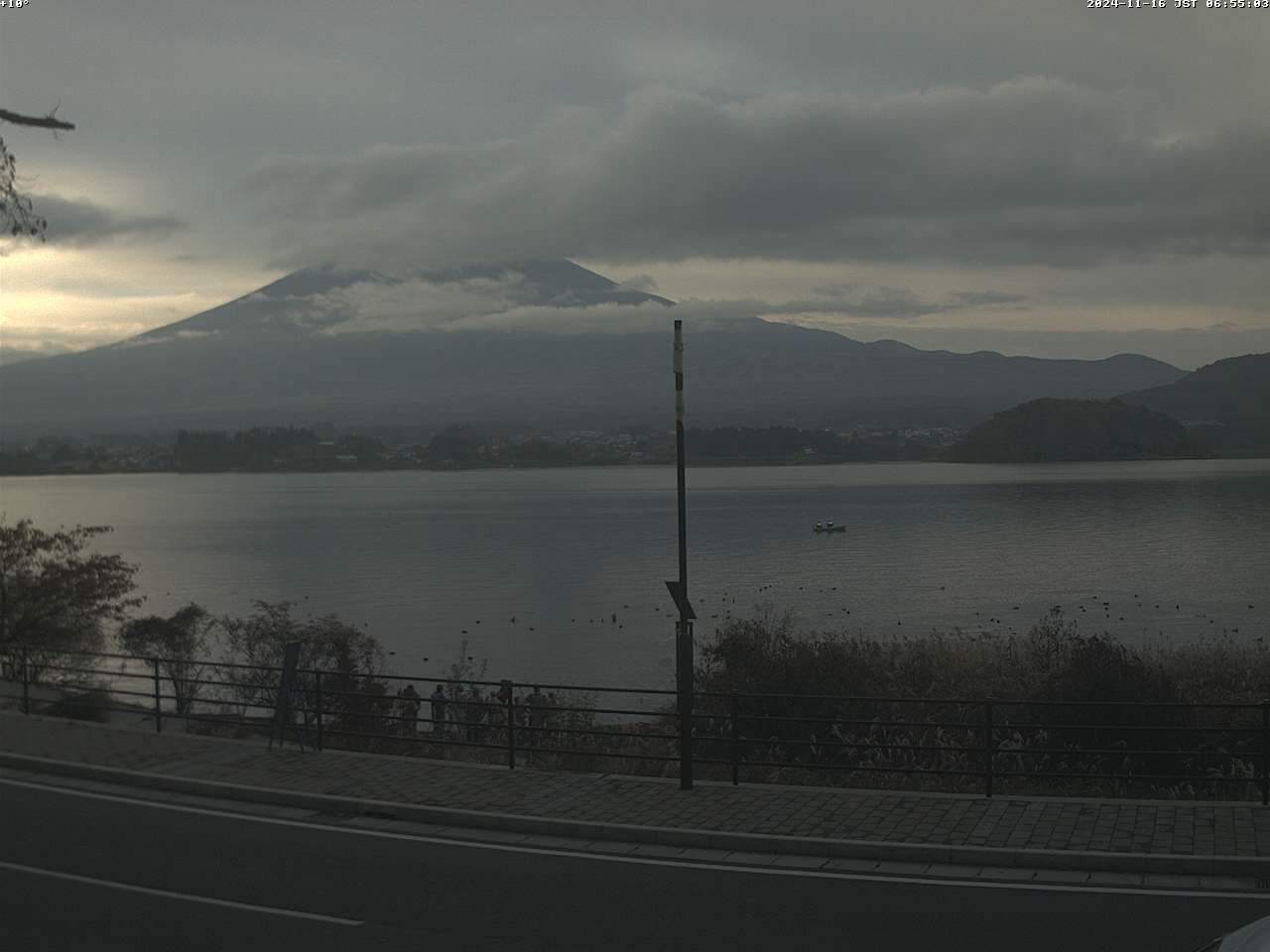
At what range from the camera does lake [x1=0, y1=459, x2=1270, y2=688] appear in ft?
184

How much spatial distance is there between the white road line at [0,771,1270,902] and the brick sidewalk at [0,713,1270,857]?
67cm

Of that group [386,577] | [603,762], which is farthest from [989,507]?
[603,762]

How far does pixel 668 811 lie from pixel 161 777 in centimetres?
570

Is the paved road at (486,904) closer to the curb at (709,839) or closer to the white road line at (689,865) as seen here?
the white road line at (689,865)

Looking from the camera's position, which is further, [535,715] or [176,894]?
[535,715]

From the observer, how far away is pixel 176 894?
32.4ft

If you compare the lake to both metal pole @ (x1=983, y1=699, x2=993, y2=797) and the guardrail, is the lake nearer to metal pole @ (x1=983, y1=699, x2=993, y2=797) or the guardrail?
the guardrail

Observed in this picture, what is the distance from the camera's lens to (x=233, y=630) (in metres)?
49.2

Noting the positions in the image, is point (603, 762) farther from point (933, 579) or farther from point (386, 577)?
point (386, 577)

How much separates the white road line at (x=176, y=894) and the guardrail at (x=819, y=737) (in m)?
2.71

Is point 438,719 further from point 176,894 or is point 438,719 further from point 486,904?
point 486,904

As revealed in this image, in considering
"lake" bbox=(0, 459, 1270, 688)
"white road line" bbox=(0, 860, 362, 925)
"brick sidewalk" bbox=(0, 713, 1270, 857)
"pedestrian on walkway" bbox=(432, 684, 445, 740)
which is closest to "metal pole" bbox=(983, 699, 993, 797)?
"brick sidewalk" bbox=(0, 713, 1270, 857)

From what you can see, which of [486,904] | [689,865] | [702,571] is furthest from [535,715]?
[702,571]

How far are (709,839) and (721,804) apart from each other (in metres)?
1.26
